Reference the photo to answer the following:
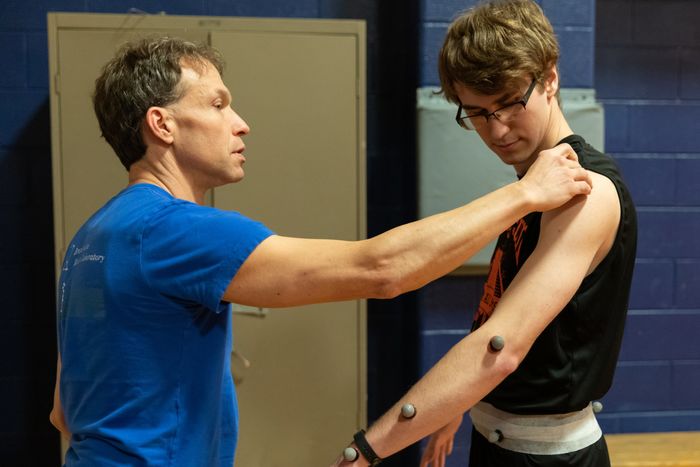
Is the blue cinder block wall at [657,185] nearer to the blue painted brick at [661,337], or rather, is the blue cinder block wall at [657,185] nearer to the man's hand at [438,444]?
the blue painted brick at [661,337]

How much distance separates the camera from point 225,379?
1307 mm

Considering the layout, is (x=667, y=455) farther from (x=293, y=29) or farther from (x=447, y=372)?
(x=293, y=29)

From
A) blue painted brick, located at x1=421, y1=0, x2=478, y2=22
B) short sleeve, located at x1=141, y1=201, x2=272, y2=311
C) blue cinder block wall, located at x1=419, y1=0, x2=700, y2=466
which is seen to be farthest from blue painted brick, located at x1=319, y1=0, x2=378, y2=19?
short sleeve, located at x1=141, y1=201, x2=272, y2=311

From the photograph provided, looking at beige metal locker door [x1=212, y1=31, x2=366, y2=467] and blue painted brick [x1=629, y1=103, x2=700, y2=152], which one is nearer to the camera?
beige metal locker door [x1=212, y1=31, x2=366, y2=467]

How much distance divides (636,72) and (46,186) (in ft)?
8.43

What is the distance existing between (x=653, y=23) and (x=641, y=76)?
0.23 meters

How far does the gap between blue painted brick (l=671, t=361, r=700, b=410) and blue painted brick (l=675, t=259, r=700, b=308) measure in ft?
0.90

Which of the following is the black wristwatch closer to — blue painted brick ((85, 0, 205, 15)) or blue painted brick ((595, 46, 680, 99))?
blue painted brick ((85, 0, 205, 15))

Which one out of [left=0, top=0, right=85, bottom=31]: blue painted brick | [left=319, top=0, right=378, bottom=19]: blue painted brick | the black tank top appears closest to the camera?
the black tank top

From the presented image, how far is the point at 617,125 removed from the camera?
122 inches

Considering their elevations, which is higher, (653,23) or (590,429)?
(653,23)

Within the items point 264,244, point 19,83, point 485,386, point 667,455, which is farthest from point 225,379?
point 19,83

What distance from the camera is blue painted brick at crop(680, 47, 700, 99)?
10.2 feet

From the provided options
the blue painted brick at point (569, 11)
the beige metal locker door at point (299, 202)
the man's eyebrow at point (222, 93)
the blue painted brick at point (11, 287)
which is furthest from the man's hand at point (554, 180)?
the blue painted brick at point (11, 287)
